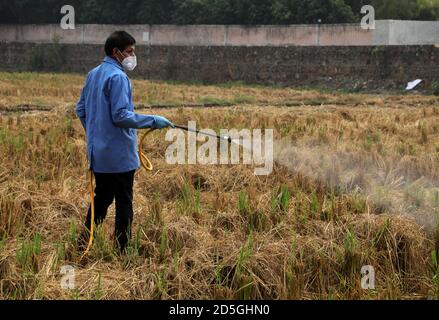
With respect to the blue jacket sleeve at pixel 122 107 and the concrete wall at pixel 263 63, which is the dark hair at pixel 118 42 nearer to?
the blue jacket sleeve at pixel 122 107

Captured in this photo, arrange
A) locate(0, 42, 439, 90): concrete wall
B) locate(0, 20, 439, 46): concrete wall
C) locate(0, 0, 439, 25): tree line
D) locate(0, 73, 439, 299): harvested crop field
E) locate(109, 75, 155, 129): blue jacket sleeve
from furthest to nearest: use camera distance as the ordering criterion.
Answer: locate(0, 0, 439, 25): tree line → locate(0, 20, 439, 46): concrete wall → locate(0, 42, 439, 90): concrete wall → locate(109, 75, 155, 129): blue jacket sleeve → locate(0, 73, 439, 299): harvested crop field

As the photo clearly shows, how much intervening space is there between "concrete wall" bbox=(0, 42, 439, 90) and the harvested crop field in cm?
1645

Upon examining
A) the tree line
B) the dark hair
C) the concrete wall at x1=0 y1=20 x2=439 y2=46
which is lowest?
the dark hair

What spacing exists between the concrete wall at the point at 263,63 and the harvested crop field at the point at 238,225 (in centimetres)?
1645

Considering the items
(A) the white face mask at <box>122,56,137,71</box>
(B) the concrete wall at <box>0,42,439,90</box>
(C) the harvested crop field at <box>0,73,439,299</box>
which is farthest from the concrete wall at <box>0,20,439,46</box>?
(A) the white face mask at <box>122,56,137,71</box>

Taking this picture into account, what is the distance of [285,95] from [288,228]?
1572cm

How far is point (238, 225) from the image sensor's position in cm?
529

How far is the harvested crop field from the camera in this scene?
4203 millimetres

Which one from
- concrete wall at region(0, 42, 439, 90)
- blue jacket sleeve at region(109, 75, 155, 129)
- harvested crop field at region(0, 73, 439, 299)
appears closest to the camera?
harvested crop field at region(0, 73, 439, 299)

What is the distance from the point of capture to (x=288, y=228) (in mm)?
5125

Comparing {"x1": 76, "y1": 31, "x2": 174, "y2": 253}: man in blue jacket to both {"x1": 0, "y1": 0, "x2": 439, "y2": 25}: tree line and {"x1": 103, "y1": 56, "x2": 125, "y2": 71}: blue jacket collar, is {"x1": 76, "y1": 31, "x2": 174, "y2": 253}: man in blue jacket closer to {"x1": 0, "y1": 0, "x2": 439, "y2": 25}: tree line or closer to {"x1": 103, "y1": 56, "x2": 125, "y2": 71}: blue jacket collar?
{"x1": 103, "y1": 56, "x2": 125, "y2": 71}: blue jacket collar

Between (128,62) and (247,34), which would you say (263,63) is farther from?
(128,62)

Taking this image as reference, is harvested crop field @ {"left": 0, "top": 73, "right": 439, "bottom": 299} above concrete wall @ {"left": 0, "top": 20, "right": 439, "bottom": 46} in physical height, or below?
below

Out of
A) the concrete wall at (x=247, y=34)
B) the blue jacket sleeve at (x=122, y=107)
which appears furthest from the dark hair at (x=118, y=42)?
the concrete wall at (x=247, y=34)
